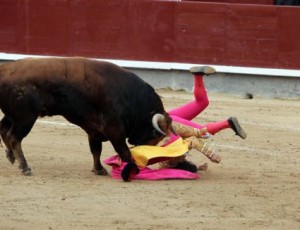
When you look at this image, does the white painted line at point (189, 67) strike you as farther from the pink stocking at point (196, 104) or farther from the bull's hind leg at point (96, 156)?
the bull's hind leg at point (96, 156)

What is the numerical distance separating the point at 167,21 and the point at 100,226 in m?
8.85

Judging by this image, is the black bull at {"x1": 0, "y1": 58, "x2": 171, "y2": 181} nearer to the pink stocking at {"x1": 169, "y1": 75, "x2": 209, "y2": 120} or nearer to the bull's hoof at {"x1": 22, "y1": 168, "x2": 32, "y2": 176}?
the bull's hoof at {"x1": 22, "y1": 168, "x2": 32, "y2": 176}

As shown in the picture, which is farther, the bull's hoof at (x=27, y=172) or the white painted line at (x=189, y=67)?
the white painted line at (x=189, y=67)

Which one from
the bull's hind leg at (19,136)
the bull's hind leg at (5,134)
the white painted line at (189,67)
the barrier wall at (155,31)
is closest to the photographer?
the bull's hind leg at (19,136)

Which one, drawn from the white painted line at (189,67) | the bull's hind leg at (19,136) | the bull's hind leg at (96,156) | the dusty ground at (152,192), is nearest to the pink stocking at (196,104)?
the dusty ground at (152,192)

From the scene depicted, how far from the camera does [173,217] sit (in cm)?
629

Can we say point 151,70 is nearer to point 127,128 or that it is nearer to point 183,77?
point 183,77

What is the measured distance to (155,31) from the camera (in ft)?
48.0

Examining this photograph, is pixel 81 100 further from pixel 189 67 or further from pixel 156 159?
pixel 189 67

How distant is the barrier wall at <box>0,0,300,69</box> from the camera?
1427 cm

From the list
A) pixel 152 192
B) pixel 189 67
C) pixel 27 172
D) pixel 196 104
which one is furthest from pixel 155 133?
pixel 189 67

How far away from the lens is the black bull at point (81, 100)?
7.57 m

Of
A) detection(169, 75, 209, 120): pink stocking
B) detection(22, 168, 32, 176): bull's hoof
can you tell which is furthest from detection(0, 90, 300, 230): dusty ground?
detection(169, 75, 209, 120): pink stocking

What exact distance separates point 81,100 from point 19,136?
0.50 m
